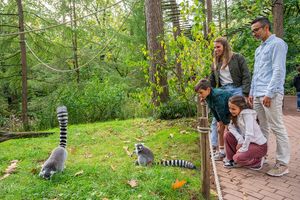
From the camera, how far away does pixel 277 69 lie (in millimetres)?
3721

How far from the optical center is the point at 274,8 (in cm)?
945

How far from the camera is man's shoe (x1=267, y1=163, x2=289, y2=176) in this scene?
13.2 ft

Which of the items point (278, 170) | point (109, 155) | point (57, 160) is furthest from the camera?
point (109, 155)

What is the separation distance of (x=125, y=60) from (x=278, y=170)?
5.53m

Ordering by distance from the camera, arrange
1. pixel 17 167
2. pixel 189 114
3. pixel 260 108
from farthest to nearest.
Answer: pixel 189 114 < pixel 17 167 < pixel 260 108

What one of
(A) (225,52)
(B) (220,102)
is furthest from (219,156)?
(A) (225,52)

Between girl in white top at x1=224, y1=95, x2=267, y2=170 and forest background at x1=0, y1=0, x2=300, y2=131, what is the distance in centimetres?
242

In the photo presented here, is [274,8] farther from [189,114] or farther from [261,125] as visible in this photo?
[261,125]

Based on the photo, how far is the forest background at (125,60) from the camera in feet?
22.0

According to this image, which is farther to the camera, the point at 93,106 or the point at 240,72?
the point at 93,106

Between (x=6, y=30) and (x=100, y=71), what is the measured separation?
5763mm

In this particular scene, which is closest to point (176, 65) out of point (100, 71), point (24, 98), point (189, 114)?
point (189, 114)

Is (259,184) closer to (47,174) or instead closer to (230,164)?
(230,164)

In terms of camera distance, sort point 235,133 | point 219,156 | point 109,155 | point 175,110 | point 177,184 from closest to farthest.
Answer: point 177,184
point 235,133
point 219,156
point 109,155
point 175,110
